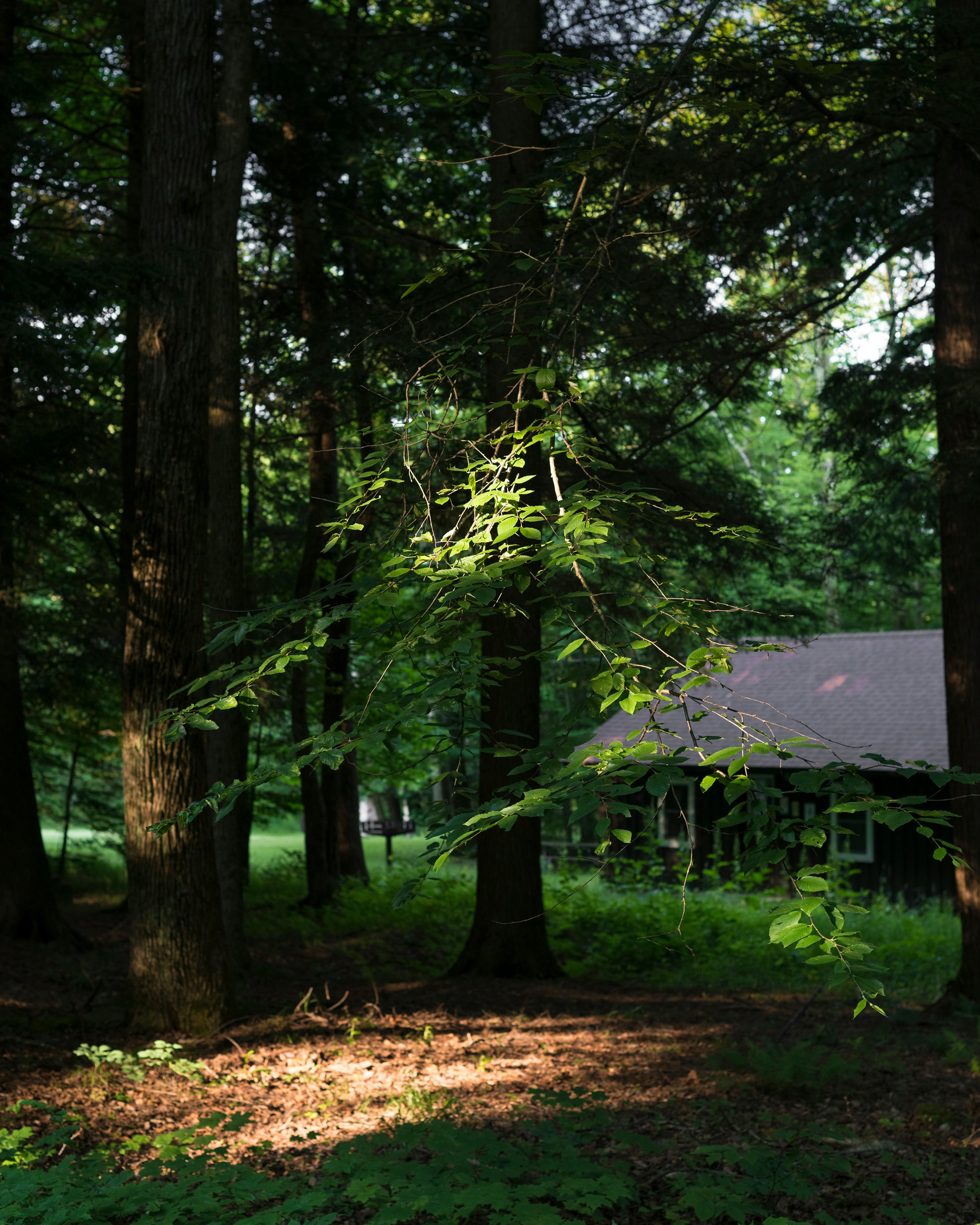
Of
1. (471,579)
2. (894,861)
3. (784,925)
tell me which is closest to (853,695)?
(894,861)

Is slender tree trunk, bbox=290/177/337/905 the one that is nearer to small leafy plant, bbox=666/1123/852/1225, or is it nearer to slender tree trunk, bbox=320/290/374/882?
slender tree trunk, bbox=320/290/374/882

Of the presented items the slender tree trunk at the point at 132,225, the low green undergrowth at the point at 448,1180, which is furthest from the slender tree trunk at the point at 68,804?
the low green undergrowth at the point at 448,1180

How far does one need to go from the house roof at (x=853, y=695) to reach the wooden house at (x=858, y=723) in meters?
0.03

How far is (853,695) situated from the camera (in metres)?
22.0

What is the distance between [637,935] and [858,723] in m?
11.8

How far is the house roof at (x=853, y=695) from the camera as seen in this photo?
767 inches

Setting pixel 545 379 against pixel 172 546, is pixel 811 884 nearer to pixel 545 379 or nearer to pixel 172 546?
pixel 545 379

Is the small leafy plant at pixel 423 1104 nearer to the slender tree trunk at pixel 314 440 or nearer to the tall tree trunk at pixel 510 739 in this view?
the tall tree trunk at pixel 510 739

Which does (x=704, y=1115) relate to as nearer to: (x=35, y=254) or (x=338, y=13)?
(x=35, y=254)

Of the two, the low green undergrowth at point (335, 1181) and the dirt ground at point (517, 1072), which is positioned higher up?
the low green undergrowth at point (335, 1181)

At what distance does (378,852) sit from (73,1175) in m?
30.0

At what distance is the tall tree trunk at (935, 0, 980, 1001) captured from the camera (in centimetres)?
812

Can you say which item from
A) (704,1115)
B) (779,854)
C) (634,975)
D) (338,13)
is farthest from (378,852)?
(779,854)

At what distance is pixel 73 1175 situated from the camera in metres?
4.03
